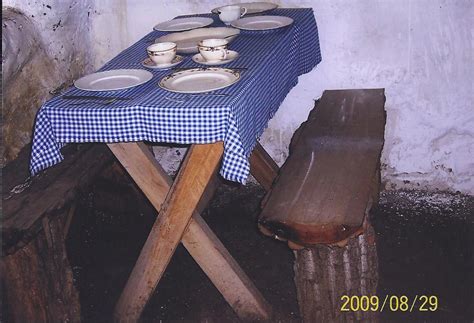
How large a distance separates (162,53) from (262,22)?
0.89 m

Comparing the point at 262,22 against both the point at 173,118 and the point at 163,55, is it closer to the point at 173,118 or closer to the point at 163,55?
the point at 163,55

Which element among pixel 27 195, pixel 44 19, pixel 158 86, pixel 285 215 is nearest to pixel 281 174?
pixel 285 215

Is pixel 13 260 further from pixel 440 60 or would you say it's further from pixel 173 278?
pixel 440 60

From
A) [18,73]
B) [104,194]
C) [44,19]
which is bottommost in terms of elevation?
[104,194]

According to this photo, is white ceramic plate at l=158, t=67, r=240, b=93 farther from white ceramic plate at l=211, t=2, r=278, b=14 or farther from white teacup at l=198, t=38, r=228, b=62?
white ceramic plate at l=211, t=2, r=278, b=14

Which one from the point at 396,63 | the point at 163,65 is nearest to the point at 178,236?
the point at 163,65

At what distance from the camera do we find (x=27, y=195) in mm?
2861

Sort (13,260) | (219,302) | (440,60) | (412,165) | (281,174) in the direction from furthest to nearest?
(412,165) < (440,60) < (219,302) < (281,174) < (13,260)

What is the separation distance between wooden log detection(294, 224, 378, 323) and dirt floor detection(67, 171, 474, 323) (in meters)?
0.35

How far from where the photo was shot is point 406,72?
3814 mm

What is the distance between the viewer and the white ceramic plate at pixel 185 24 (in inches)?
141

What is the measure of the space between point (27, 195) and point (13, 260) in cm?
38

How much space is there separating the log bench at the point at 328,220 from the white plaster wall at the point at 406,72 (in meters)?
0.91
